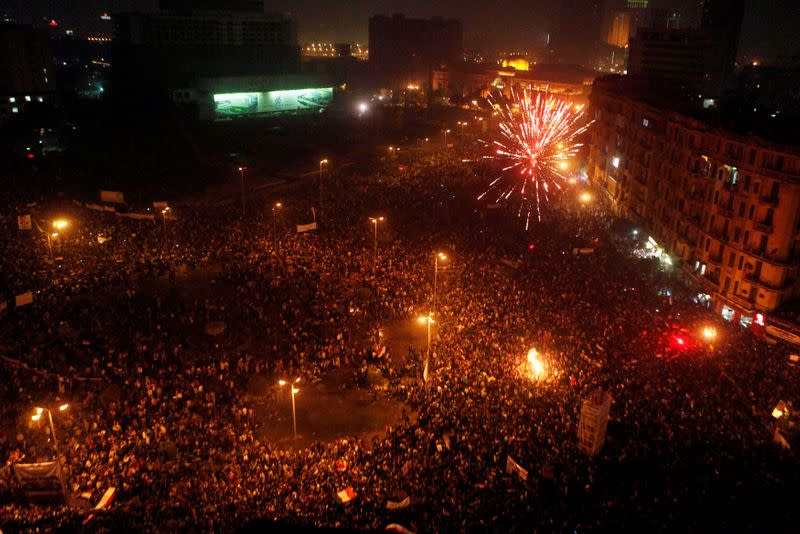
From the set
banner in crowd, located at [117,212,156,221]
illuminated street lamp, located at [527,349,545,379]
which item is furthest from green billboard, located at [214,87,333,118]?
illuminated street lamp, located at [527,349,545,379]

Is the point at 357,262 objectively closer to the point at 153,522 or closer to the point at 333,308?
the point at 333,308

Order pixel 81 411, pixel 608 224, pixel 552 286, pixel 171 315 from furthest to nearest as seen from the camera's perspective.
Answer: pixel 608 224 < pixel 552 286 < pixel 171 315 < pixel 81 411

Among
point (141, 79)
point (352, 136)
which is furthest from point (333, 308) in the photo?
point (141, 79)

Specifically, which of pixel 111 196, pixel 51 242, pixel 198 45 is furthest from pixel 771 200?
pixel 198 45

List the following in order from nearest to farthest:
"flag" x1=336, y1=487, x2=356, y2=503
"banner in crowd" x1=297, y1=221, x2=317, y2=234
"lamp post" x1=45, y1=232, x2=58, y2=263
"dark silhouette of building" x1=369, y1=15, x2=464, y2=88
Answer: "flag" x1=336, y1=487, x2=356, y2=503 → "lamp post" x1=45, y1=232, x2=58, y2=263 → "banner in crowd" x1=297, y1=221, x2=317, y2=234 → "dark silhouette of building" x1=369, y1=15, x2=464, y2=88

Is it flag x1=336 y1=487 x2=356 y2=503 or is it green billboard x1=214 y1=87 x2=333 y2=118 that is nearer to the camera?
flag x1=336 y1=487 x2=356 y2=503

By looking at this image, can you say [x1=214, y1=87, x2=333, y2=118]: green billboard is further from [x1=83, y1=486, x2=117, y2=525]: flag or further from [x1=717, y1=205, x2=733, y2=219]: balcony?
[x1=83, y1=486, x2=117, y2=525]: flag
